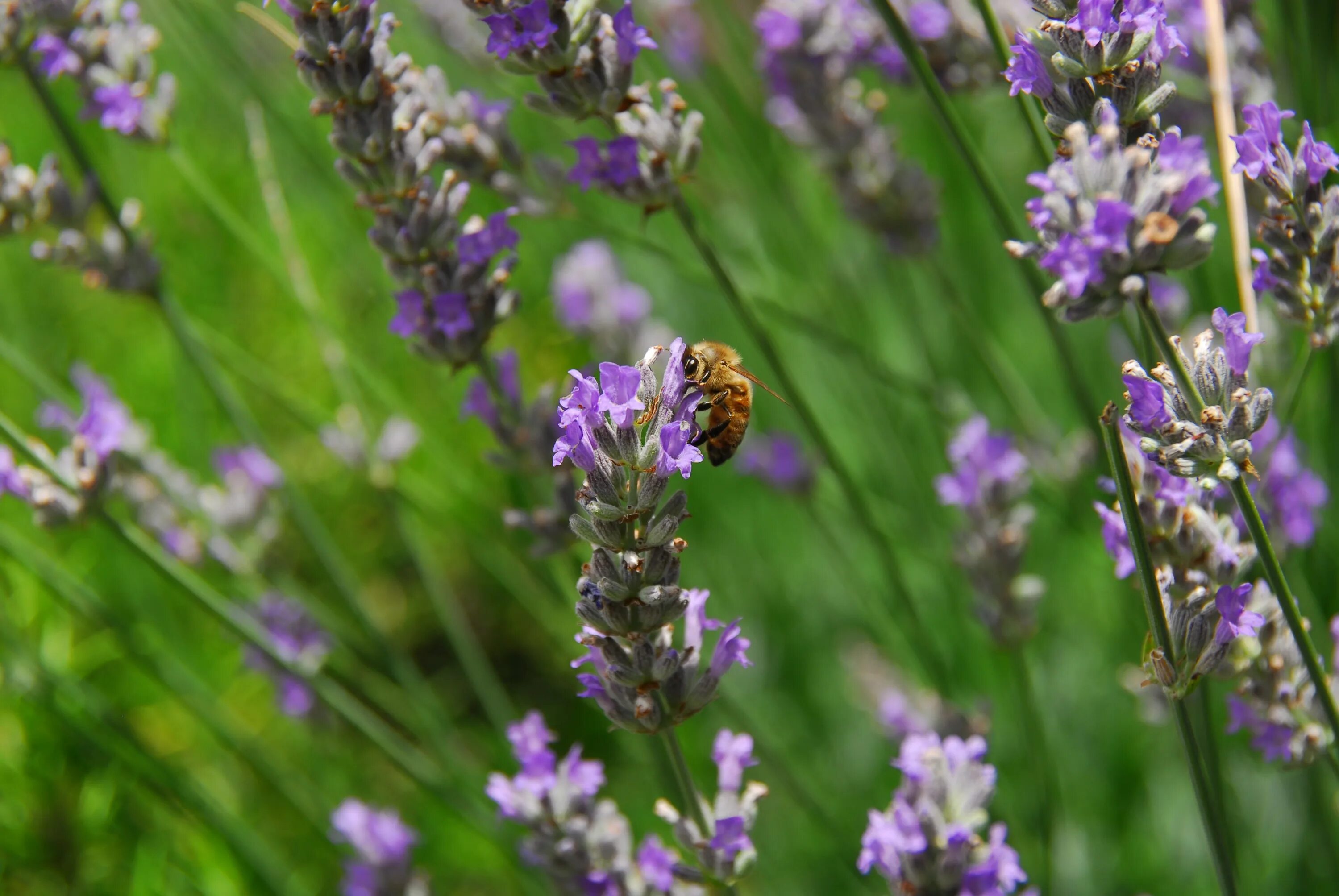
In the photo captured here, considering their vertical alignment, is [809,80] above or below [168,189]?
below

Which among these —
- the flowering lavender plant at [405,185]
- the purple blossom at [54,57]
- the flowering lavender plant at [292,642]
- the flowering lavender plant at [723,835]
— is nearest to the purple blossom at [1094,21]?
the flowering lavender plant at [405,185]

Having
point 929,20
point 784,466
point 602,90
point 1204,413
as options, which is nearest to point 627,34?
point 602,90

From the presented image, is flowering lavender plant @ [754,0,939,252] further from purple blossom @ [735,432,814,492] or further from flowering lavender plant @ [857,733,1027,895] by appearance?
flowering lavender plant @ [857,733,1027,895]

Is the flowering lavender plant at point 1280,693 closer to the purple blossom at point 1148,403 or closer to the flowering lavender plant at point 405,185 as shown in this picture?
the purple blossom at point 1148,403

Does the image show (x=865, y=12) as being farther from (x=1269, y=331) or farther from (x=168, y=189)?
(x=168, y=189)

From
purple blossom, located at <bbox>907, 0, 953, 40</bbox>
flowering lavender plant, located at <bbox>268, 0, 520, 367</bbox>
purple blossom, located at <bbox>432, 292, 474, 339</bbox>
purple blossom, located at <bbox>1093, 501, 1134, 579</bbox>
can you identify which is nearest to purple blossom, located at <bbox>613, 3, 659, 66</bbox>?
flowering lavender plant, located at <bbox>268, 0, 520, 367</bbox>

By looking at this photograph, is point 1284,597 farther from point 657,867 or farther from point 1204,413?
point 657,867

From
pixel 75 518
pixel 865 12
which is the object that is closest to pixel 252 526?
pixel 75 518
